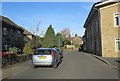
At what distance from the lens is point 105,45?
96.0ft

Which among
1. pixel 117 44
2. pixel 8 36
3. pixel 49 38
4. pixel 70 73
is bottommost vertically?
pixel 70 73

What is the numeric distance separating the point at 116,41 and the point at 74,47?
6339 centimetres

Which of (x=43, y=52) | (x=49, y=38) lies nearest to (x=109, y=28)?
(x=43, y=52)

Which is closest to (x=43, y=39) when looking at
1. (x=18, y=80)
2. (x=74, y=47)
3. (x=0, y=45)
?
(x=74, y=47)

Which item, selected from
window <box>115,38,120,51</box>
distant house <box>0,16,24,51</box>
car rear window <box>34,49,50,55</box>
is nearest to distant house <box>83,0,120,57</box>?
window <box>115,38,120,51</box>

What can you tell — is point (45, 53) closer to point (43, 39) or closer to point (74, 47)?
point (43, 39)

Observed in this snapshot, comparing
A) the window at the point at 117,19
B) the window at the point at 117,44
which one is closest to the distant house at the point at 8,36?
the window at the point at 117,44

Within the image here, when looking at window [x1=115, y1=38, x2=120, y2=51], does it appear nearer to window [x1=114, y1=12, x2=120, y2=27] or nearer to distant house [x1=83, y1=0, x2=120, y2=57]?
distant house [x1=83, y1=0, x2=120, y2=57]

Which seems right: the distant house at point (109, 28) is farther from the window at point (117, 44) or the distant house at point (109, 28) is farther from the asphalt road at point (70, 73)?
the asphalt road at point (70, 73)

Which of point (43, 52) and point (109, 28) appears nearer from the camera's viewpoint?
point (43, 52)

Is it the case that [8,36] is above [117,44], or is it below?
above

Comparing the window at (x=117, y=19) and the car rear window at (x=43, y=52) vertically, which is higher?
the window at (x=117, y=19)

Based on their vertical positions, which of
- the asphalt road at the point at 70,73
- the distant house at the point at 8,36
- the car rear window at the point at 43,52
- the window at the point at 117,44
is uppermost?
the distant house at the point at 8,36

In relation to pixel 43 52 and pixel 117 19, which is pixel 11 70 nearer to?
pixel 43 52
